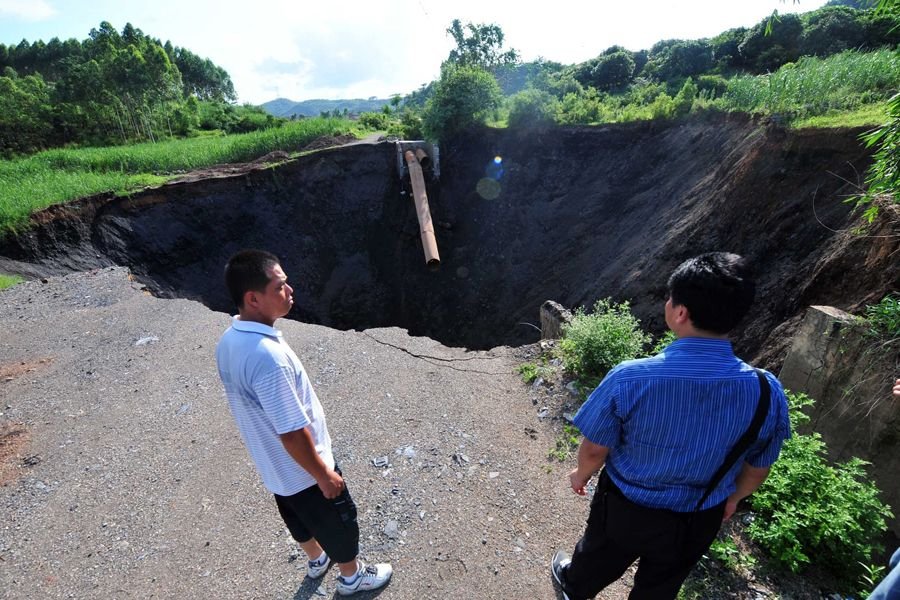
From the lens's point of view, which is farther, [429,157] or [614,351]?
[429,157]

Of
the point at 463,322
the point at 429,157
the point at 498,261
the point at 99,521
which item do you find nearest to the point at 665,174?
the point at 498,261

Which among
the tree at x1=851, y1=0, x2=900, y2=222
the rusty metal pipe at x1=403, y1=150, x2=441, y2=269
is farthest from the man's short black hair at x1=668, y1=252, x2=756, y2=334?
the rusty metal pipe at x1=403, y1=150, x2=441, y2=269

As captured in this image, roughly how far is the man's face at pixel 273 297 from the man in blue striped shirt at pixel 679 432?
1.32m

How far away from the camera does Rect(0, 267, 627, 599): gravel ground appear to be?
2662mm

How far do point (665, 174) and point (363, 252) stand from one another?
7.87 meters

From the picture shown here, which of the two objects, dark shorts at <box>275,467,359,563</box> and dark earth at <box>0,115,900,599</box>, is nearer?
dark shorts at <box>275,467,359,563</box>

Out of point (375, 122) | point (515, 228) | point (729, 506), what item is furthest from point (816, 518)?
point (375, 122)

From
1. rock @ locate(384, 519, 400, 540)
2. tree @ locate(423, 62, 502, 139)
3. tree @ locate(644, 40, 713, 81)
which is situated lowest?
rock @ locate(384, 519, 400, 540)

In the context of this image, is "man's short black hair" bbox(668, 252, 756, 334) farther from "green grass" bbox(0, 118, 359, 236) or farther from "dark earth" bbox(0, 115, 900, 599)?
"green grass" bbox(0, 118, 359, 236)

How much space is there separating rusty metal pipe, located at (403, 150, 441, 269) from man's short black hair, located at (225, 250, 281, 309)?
24.2 ft

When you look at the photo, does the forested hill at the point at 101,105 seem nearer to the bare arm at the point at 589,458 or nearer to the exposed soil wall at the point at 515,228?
the exposed soil wall at the point at 515,228

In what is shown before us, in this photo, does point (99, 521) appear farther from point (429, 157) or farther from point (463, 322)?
point (429, 157)

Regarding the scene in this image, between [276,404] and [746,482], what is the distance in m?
1.88

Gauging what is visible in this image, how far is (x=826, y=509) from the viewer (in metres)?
2.33
